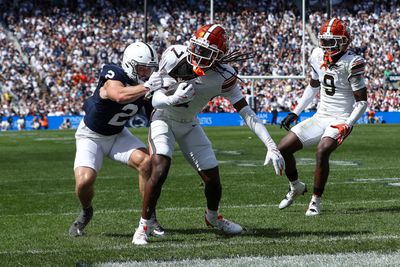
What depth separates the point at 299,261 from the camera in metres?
5.40

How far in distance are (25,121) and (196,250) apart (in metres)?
28.3

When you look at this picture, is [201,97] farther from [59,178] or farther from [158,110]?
[59,178]

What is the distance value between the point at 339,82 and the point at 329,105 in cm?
27

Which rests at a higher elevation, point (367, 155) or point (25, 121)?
point (367, 155)

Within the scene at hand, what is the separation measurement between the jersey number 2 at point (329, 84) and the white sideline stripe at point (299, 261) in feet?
11.3

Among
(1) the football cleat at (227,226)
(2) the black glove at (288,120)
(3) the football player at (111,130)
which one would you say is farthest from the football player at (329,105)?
(3) the football player at (111,130)

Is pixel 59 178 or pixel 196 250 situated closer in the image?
pixel 196 250

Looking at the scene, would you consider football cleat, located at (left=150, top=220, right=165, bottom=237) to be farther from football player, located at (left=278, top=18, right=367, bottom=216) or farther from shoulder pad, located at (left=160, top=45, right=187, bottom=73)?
football player, located at (left=278, top=18, right=367, bottom=216)

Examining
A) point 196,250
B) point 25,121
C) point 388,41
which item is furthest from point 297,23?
point 196,250

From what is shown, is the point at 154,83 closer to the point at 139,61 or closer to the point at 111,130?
the point at 139,61

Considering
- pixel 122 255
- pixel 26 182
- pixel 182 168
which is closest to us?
pixel 122 255

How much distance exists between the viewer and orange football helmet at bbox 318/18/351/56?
8.57 meters

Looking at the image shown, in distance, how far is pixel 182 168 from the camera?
566 inches

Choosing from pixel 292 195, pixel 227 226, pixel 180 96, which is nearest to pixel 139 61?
pixel 180 96
